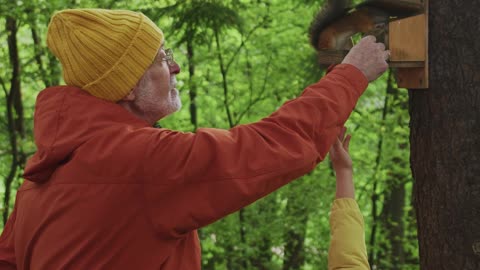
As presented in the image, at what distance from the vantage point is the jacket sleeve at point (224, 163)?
1.88 metres

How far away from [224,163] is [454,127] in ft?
3.59

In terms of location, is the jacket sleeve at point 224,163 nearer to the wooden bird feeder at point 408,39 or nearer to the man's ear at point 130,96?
the man's ear at point 130,96

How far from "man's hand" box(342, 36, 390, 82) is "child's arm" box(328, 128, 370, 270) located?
0.36 metres

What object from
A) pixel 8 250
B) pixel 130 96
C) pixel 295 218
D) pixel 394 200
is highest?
pixel 130 96

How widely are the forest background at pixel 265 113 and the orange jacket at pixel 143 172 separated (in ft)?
16.6

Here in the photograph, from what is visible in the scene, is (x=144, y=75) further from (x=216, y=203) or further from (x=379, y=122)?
(x=379, y=122)

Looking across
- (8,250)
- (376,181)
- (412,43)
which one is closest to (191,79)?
(376,181)

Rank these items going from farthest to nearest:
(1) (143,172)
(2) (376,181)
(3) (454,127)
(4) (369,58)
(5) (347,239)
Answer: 1. (2) (376,181)
2. (3) (454,127)
3. (4) (369,58)
4. (5) (347,239)
5. (1) (143,172)

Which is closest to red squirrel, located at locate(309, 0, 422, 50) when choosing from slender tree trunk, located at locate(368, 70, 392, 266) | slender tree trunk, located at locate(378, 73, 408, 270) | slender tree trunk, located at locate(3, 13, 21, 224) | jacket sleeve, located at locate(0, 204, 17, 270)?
jacket sleeve, located at locate(0, 204, 17, 270)

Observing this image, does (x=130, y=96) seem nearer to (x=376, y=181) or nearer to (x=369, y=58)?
(x=369, y=58)

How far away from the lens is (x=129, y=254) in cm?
193

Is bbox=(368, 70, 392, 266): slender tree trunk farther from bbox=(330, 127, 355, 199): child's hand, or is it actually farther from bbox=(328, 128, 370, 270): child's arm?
bbox=(328, 128, 370, 270): child's arm

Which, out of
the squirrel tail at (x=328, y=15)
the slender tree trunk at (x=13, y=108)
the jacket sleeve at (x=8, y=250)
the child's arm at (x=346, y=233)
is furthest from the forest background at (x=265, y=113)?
the child's arm at (x=346, y=233)

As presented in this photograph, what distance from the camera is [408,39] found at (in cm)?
249
